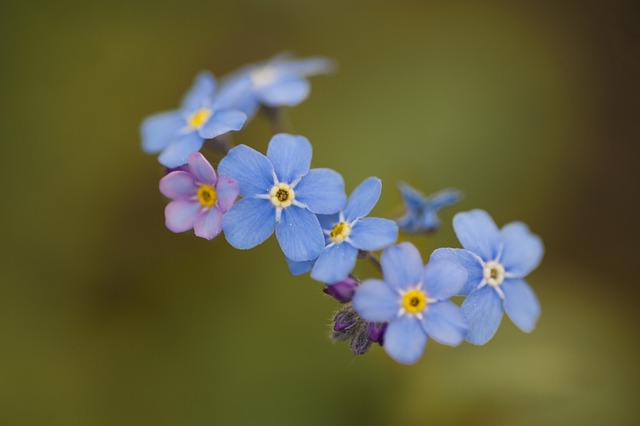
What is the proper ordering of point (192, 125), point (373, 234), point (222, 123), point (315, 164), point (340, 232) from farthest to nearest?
point (315, 164) < point (192, 125) < point (222, 123) < point (340, 232) < point (373, 234)

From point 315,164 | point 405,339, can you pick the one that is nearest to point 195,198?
point 405,339

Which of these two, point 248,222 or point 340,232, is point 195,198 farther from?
point 340,232

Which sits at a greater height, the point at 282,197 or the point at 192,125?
the point at 192,125

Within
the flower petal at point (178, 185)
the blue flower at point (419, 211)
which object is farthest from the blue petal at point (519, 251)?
the flower petal at point (178, 185)

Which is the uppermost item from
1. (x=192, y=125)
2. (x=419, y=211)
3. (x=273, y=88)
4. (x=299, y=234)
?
(x=273, y=88)

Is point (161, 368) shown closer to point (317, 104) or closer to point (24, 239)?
point (24, 239)

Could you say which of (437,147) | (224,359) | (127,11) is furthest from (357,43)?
(224,359)

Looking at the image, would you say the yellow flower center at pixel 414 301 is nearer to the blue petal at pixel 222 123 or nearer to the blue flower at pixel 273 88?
the blue petal at pixel 222 123
